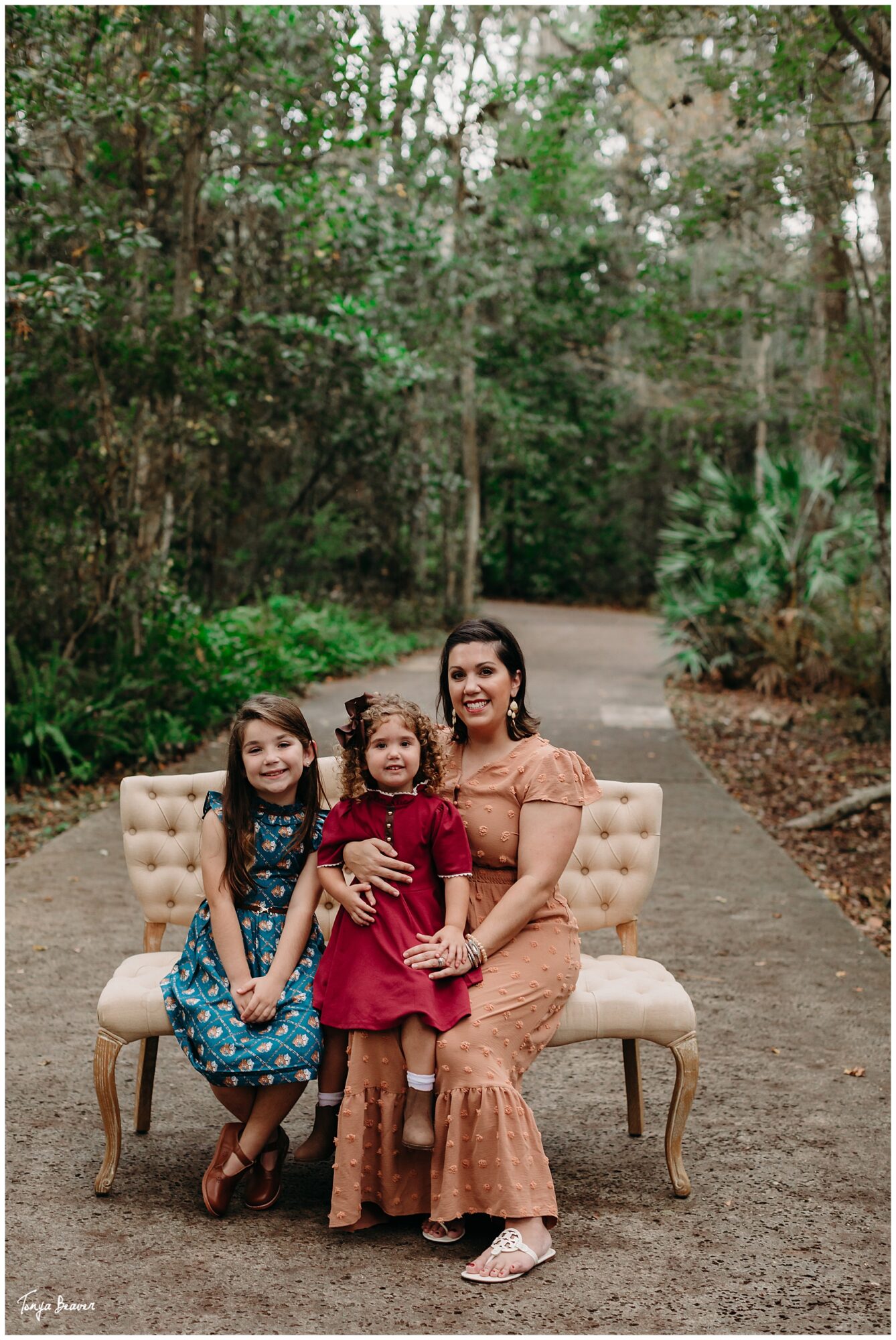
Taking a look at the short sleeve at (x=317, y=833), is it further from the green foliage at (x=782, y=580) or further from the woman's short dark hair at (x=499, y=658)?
the green foliage at (x=782, y=580)

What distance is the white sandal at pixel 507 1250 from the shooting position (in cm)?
280

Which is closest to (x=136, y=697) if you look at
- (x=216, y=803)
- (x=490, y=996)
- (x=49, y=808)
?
(x=49, y=808)

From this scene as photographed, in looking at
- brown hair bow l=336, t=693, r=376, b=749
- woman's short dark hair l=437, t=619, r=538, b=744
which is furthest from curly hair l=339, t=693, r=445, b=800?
woman's short dark hair l=437, t=619, r=538, b=744

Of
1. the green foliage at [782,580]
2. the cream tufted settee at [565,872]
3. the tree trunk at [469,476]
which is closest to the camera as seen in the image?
the cream tufted settee at [565,872]

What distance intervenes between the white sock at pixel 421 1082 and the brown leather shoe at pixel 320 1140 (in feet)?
1.46

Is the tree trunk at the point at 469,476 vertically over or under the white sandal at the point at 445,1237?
over

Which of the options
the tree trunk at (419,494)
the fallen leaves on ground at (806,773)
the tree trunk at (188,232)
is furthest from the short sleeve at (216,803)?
the tree trunk at (419,494)

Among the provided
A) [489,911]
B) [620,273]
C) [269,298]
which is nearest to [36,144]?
[269,298]

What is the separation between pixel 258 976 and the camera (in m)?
3.25

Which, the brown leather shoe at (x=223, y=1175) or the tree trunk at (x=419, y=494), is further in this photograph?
the tree trunk at (x=419, y=494)

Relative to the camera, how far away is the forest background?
8.14 m

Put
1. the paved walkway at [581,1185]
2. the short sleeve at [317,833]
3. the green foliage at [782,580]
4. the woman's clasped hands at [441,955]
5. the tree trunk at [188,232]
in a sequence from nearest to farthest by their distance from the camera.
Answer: the paved walkway at [581,1185] < the woman's clasped hands at [441,955] < the short sleeve at [317,833] < the tree trunk at [188,232] < the green foliage at [782,580]

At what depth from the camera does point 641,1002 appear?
3264 millimetres

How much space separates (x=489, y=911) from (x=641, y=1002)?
47 centimetres
